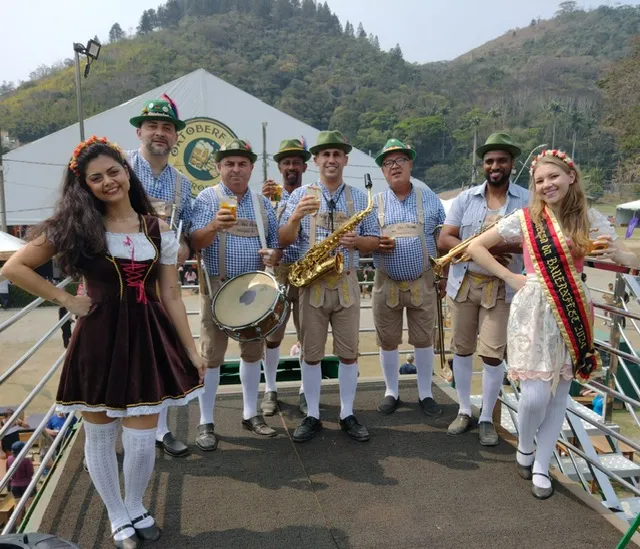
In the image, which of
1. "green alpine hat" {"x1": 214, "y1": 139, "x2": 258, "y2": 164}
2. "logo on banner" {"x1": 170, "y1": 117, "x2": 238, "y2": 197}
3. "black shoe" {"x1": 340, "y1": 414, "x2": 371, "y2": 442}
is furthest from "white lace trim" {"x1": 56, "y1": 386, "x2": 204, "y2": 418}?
"logo on banner" {"x1": 170, "y1": 117, "x2": 238, "y2": 197}

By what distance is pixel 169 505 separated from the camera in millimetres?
2725

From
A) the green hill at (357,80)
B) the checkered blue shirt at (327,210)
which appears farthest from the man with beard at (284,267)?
the green hill at (357,80)

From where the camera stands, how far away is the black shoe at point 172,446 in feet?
10.8

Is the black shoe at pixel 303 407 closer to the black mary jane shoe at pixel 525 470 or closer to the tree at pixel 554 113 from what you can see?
the black mary jane shoe at pixel 525 470

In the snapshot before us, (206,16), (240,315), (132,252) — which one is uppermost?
(206,16)

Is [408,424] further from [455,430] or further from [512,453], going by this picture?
[512,453]

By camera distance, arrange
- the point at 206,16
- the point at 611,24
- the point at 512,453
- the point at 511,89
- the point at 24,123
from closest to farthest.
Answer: the point at 512,453
the point at 24,123
the point at 511,89
the point at 206,16
the point at 611,24

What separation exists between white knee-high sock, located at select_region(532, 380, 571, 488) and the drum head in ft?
5.48

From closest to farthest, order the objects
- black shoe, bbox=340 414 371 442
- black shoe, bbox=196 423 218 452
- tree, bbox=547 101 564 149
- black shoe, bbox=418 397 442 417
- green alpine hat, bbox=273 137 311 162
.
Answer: black shoe, bbox=196 423 218 452 < black shoe, bbox=340 414 371 442 < black shoe, bbox=418 397 442 417 < green alpine hat, bbox=273 137 311 162 < tree, bbox=547 101 564 149

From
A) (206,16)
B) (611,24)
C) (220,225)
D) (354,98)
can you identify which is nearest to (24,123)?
(354,98)

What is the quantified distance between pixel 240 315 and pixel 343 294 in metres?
0.77

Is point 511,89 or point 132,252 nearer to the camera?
point 132,252

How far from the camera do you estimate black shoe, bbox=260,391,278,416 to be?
404 centimetres

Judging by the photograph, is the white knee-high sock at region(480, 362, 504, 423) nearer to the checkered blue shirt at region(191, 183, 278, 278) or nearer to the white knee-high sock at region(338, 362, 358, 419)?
the white knee-high sock at region(338, 362, 358, 419)
